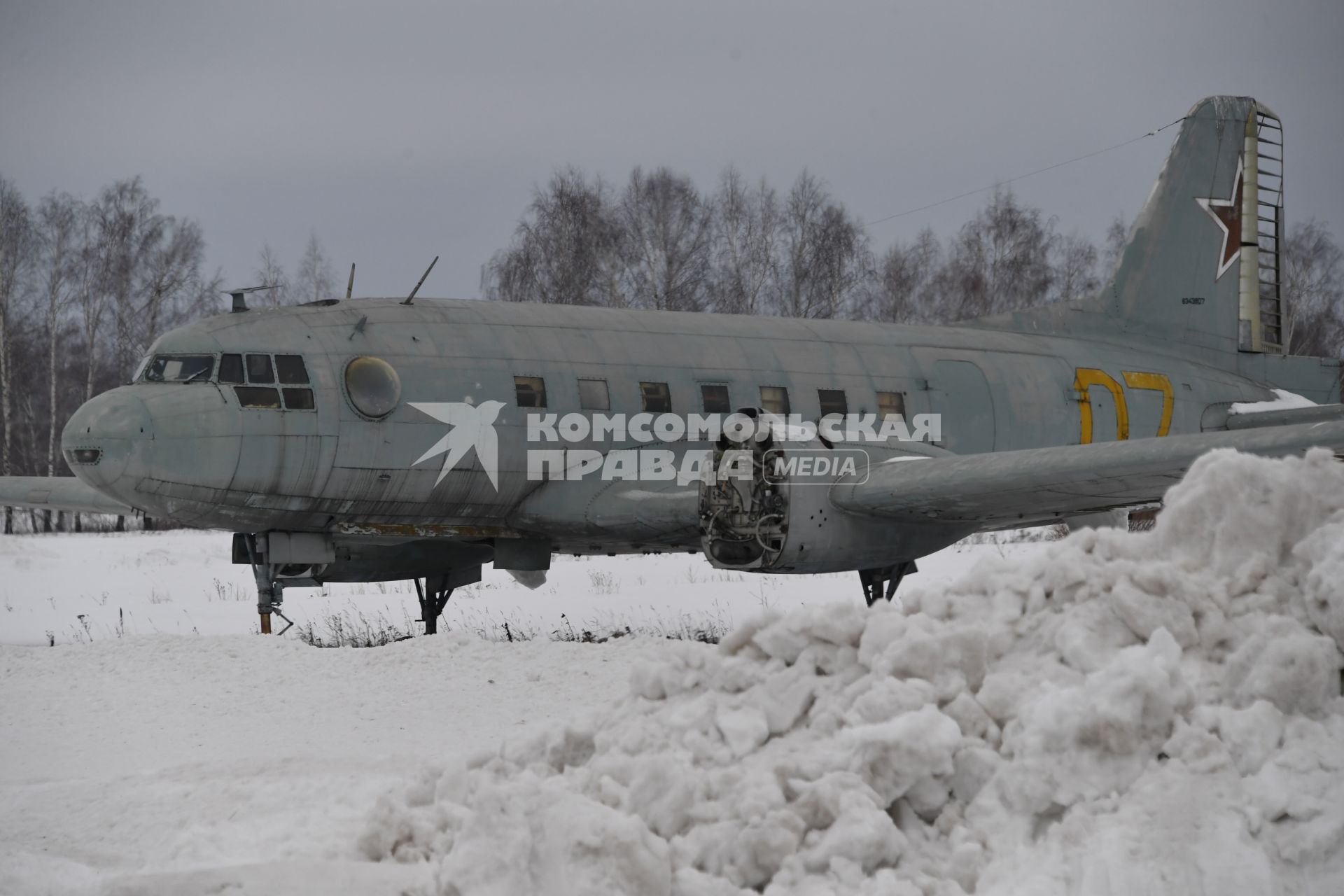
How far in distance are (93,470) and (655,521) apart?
512 centimetres

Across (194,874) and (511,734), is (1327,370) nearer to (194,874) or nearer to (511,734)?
(511,734)

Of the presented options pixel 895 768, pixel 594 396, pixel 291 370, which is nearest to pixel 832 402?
pixel 594 396

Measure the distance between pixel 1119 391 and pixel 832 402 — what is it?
4664mm

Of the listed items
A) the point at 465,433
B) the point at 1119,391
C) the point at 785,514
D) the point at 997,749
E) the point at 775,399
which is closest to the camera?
the point at 997,749

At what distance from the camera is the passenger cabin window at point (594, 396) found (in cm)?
1377

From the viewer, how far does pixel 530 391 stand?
13.5 m

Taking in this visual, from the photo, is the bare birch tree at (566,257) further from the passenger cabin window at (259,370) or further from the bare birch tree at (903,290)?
the passenger cabin window at (259,370)

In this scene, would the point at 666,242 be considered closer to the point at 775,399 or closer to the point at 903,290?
the point at 903,290

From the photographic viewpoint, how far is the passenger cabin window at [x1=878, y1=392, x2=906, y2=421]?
1523 centimetres

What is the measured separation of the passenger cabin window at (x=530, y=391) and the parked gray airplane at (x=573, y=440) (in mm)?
20

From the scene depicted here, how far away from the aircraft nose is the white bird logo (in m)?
2.46

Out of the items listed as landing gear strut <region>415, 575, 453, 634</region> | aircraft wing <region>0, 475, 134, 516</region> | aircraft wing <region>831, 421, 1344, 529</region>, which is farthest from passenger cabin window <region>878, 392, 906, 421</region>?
aircraft wing <region>0, 475, 134, 516</region>

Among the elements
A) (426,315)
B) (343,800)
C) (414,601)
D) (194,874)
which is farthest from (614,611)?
(194,874)

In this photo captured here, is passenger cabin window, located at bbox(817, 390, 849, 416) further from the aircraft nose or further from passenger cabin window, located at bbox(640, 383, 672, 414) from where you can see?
the aircraft nose
